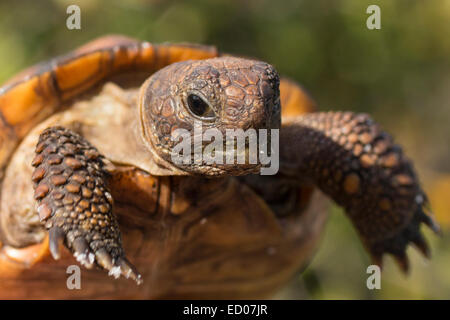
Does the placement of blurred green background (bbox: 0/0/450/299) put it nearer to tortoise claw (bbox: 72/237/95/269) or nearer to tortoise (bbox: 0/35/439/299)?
tortoise (bbox: 0/35/439/299)

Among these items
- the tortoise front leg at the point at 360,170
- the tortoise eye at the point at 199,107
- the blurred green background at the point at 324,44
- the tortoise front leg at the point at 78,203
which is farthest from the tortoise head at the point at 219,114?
the blurred green background at the point at 324,44

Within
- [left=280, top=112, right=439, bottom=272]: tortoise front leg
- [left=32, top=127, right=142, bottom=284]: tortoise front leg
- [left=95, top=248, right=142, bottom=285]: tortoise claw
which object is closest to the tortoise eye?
[left=32, top=127, right=142, bottom=284]: tortoise front leg

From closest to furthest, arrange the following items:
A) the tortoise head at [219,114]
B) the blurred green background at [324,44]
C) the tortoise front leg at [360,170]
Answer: the tortoise head at [219,114], the tortoise front leg at [360,170], the blurred green background at [324,44]

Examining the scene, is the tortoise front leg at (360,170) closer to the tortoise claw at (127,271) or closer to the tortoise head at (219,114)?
the tortoise head at (219,114)

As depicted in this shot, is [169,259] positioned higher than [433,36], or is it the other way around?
[433,36]

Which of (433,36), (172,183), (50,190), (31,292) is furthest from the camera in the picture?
(433,36)

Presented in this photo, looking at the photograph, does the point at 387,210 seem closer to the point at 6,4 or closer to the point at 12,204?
the point at 12,204

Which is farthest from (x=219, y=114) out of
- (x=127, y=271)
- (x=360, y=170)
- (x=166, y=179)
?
(x=360, y=170)

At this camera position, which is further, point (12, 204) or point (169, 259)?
point (169, 259)
